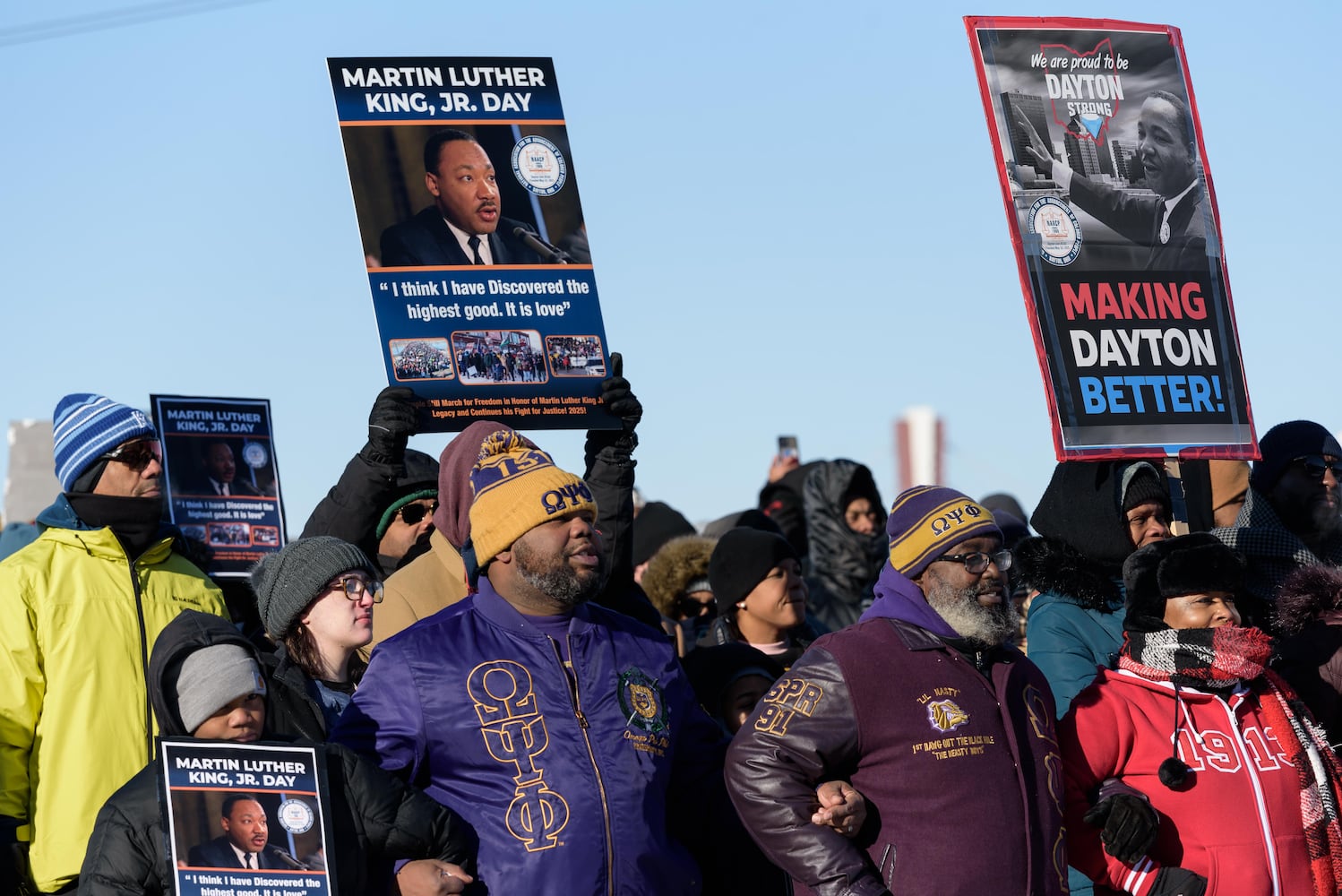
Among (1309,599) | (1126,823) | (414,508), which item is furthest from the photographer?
(414,508)

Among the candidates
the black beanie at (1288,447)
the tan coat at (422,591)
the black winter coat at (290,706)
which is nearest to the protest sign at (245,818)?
the black winter coat at (290,706)

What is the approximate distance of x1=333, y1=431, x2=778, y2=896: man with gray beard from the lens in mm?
4395

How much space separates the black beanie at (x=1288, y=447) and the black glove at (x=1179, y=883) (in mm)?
2170

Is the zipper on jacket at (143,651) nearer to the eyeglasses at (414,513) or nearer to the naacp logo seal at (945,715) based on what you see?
the eyeglasses at (414,513)

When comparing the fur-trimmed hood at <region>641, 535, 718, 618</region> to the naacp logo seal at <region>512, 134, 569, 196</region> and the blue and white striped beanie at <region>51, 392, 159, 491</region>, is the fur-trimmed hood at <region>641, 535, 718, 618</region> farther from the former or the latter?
the blue and white striped beanie at <region>51, 392, 159, 491</region>

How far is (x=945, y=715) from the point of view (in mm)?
4598

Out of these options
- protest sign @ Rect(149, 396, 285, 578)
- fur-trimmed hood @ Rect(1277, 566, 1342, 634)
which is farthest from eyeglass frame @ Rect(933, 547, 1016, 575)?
protest sign @ Rect(149, 396, 285, 578)

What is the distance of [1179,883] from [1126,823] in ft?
0.87

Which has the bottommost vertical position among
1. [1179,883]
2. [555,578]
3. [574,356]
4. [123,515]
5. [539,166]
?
[1179,883]

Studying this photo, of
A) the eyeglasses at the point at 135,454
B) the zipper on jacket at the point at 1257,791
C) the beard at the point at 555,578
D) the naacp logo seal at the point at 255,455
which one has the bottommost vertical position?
the zipper on jacket at the point at 1257,791

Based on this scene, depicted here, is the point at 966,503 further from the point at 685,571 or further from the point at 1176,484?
the point at 685,571

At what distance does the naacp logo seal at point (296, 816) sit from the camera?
4.12 meters

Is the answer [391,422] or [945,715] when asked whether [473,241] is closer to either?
[391,422]

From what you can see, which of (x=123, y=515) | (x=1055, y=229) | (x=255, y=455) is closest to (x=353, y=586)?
(x=123, y=515)
